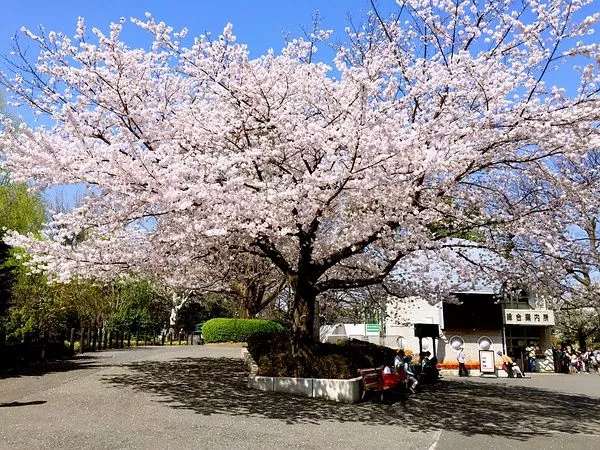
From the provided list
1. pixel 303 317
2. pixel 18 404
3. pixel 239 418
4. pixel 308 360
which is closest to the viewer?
pixel 239 418

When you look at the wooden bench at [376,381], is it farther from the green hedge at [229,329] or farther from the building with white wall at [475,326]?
the green hedge at [229,329]

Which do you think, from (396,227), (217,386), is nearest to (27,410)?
(217,386)

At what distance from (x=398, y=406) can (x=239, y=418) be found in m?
4.44

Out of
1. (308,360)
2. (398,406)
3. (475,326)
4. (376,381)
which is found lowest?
(398,406)

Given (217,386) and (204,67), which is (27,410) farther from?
(204,67)

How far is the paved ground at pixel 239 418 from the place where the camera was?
7703mm

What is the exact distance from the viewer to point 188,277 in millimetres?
17891

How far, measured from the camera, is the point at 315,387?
12109 millimetres

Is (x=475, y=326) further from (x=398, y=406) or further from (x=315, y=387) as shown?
(x=315, y=387)

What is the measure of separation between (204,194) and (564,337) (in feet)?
139

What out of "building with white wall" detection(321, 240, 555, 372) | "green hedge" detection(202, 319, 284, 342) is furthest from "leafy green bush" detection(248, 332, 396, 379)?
"green hedge" detection(202, 319, 284, 342)

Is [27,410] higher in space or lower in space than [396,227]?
lower

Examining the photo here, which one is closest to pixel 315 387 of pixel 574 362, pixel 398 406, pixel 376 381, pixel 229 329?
pixel 376 381

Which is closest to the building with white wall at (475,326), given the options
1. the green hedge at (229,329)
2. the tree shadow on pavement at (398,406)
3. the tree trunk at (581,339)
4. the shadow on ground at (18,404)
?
the green hedge at (229,329)
